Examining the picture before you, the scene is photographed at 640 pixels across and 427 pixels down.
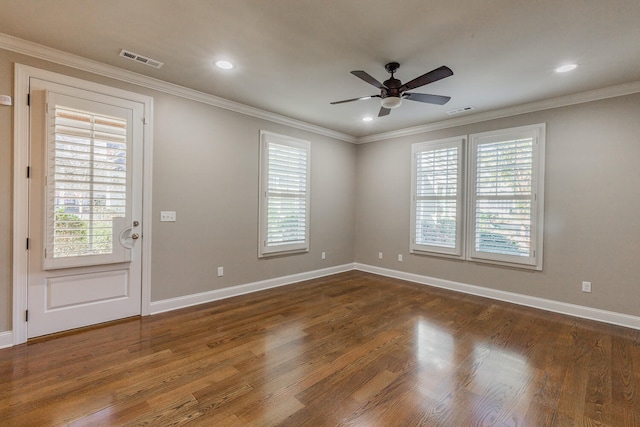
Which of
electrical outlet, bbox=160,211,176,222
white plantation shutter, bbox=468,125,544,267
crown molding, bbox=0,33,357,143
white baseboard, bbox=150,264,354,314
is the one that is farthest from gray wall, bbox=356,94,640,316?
electrical outlet, bbox=160,211,176,222

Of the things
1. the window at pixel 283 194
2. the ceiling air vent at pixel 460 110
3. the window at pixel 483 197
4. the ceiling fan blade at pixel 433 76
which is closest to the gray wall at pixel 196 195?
the window at pixel 283 194

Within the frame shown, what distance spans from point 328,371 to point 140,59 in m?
3.46

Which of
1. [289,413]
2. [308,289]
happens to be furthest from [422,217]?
[289,413]

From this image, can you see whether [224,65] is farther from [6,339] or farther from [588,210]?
[588,210]

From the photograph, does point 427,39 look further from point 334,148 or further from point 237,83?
point 334,148

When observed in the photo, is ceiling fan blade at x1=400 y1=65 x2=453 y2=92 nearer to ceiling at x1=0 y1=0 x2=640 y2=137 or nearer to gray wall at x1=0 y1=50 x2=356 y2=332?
ceiling at x1=0 y1=0 x2=640 y2=137

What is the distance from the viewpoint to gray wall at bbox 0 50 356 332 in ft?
8.72

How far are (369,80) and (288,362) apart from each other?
2584 millimetres

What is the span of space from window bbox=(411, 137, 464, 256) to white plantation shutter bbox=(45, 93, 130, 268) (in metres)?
4.34

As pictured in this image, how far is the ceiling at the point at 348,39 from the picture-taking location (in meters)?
2.16

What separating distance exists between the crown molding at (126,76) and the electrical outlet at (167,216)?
147 centimetres

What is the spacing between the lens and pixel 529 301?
13.2 feet

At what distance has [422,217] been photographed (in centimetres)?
512

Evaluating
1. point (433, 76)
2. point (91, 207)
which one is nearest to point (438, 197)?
point (433, 76)
